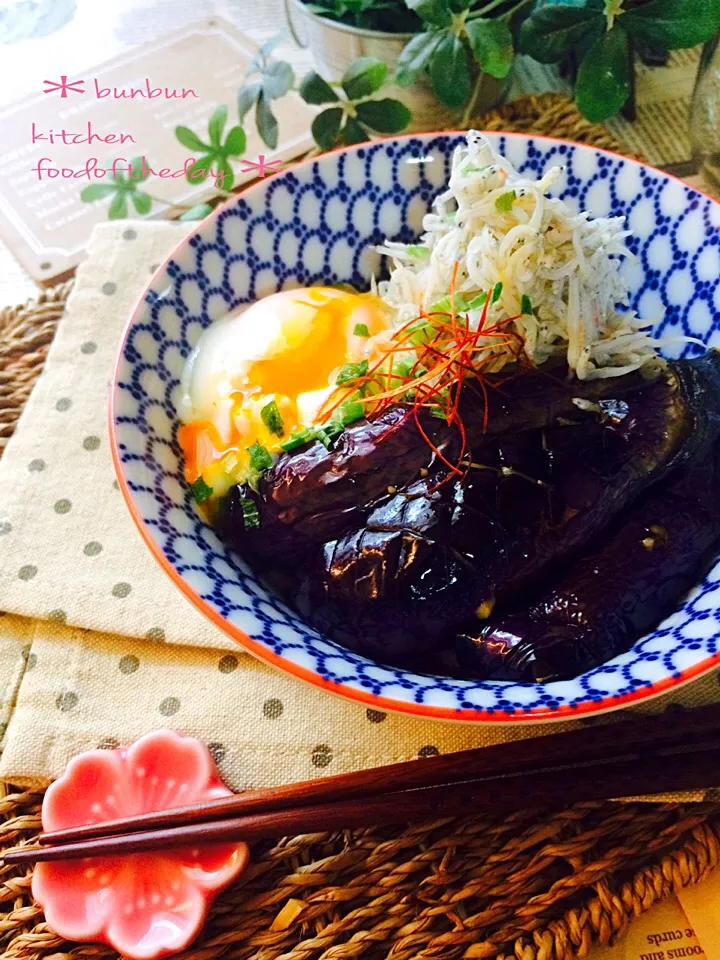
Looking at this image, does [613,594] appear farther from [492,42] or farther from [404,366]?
[492,42]

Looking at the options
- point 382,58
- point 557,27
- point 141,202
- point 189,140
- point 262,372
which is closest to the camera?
point 262,372

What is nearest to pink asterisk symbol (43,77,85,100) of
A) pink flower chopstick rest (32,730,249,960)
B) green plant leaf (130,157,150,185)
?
green plant leaf (130,157,150,185)

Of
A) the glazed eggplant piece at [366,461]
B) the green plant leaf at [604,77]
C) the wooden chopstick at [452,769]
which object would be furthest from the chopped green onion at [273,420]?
the green plant leaf at [604,77]

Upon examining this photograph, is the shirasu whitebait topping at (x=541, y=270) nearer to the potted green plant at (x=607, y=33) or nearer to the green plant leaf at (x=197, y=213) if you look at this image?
the potted green plant at (x=607, y=33)

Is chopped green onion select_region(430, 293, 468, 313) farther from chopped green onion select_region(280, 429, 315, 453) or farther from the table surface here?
the table surface

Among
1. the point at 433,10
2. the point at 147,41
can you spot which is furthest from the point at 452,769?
the point at 147,41
